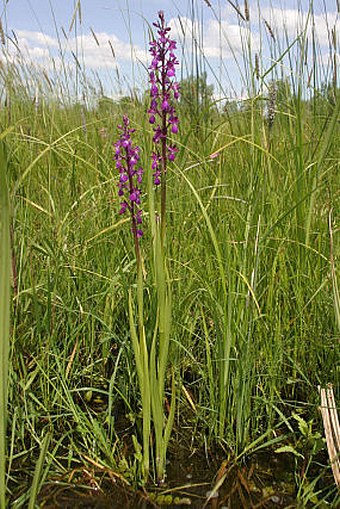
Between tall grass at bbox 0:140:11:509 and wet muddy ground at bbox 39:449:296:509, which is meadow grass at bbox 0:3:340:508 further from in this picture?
tall grass at bbox 0:140:11:509

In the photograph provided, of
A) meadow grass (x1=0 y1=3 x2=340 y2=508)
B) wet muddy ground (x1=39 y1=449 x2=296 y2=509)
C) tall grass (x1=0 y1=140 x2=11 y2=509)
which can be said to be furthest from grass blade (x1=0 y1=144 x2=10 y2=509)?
wet muddy ground (x1=39 y1=449 x2=296 y2=509)

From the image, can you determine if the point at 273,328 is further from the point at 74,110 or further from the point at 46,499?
the point at 74,110

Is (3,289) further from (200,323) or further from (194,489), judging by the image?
(200,323)

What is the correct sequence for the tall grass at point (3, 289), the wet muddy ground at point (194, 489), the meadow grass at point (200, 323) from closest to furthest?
the tall grass at point (3, 289) → the wet muddy ground at point (194, 489) → the meadow grass at point (200, 323)

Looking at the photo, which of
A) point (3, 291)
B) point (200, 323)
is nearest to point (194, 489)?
point (200, 323)

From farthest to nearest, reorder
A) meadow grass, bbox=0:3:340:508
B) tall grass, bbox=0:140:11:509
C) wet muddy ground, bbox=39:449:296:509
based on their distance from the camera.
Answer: meadow grass, bbox=0:3:340:508, wet muddy ground, bbox=39:449:296:509, tall grass, bbox=0:140:11:509

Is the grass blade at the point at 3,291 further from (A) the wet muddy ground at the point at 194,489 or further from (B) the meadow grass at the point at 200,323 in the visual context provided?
(A) the wet muddy ground at the point at 194,489

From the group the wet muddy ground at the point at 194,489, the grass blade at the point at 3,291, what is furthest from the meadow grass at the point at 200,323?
the grass blade at the point at 3,291

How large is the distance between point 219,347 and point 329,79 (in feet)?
5.04

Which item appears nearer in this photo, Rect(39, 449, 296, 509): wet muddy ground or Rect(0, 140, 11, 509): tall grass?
Rect(0, 140, 11, 509): tall grass

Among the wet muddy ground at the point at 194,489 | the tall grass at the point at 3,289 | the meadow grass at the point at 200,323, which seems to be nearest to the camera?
the tall grass at the point at 3,289

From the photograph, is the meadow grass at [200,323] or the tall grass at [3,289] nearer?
the tall grass at [3,289]

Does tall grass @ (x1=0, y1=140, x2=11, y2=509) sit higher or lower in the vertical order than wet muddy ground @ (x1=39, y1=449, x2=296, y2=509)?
higher

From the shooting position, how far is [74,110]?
452 centimetres
